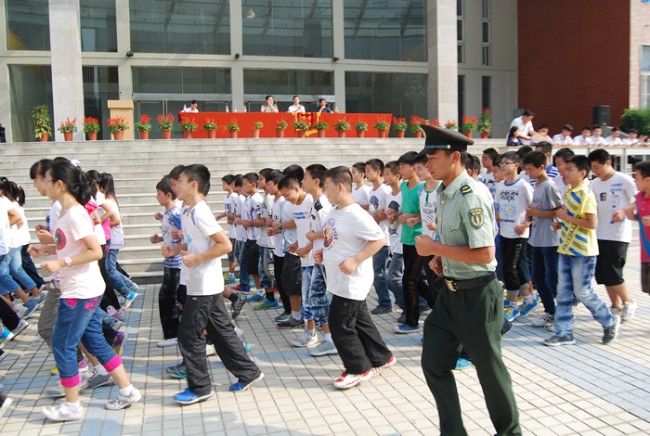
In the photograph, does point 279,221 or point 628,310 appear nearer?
point 628,310

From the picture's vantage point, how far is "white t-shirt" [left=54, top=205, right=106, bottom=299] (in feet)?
14.1

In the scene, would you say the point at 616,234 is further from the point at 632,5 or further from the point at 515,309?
the point at 632,5

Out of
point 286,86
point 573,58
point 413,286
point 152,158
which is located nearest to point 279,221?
point 413,286

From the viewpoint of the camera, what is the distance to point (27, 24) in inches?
950

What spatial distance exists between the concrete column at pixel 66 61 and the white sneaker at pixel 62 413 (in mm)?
17780

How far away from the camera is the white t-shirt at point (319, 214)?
18.8ft

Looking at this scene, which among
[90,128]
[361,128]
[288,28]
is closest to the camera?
[90,128]

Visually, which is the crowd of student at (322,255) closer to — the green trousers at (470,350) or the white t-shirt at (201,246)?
the white t-shirt at (201,246)

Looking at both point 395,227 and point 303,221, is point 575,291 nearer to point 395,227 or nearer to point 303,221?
point 395,227

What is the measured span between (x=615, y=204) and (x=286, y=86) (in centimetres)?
2318

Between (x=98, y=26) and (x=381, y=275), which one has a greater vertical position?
(x=98, y=26)

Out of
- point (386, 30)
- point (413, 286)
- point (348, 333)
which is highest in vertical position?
point (386, 30)

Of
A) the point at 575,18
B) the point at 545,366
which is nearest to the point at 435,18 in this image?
the point at 575,18

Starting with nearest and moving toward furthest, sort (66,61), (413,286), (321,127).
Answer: (413,286) < (321,127) < (66,61)
